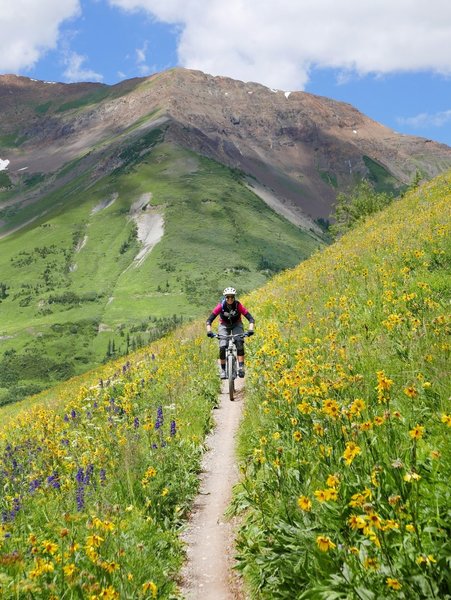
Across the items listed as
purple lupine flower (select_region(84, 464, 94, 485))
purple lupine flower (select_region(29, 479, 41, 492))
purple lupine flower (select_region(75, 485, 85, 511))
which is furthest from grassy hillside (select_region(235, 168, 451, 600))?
purple lupine flower (select_region(29, 479, 41, 492))

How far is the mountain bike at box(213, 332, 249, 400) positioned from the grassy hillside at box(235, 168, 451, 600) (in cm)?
180

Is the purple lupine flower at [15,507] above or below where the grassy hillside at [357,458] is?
below

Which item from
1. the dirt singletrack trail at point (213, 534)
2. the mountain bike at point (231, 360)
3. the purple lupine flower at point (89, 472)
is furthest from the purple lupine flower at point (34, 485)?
the mountain bike at point (231, 360)

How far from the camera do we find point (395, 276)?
1359 centimetres

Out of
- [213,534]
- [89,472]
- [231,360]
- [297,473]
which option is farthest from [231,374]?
[297,473]

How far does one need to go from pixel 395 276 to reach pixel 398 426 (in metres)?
8.34

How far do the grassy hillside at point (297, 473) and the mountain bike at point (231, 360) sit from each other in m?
0.83

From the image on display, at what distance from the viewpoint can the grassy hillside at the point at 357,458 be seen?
3.90m

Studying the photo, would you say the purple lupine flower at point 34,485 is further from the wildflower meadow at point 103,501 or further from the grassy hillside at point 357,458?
the grassy hillside at point 357,458

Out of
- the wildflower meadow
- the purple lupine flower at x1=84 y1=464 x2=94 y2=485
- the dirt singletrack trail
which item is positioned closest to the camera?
the wildflower meadow

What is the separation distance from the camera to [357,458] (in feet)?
17.5

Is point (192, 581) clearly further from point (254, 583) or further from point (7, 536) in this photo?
point (7, 536)

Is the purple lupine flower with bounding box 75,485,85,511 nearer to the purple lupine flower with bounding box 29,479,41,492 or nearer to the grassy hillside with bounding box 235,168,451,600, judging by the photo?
the purple lupine flower with bounding box 29,479,41,492

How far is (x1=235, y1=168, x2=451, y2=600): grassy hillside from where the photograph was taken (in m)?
3.90
